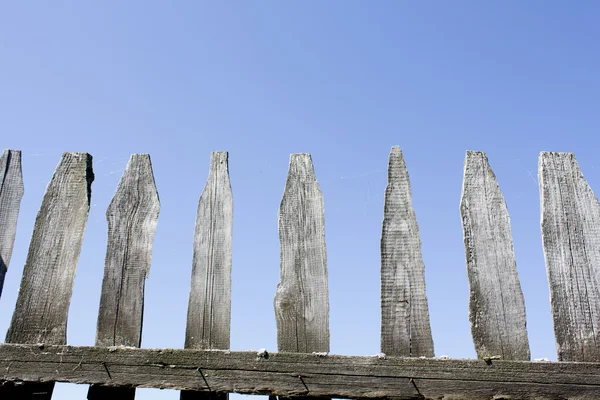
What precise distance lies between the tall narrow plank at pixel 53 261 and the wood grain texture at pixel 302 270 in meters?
1.06

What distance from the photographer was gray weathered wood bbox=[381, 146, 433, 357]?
7.68ft

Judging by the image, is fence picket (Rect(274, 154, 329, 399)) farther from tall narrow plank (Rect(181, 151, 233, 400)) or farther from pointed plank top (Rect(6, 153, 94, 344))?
pointed plank top (Rect(6, 153, 94, 344))

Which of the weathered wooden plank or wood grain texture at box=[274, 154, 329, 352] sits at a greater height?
wood grain texture at box=[274, 154, 329, 352]

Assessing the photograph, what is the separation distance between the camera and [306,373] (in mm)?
2309

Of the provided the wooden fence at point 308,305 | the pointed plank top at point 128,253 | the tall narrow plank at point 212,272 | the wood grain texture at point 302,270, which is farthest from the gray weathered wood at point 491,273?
the pointed plank top at point 128,253

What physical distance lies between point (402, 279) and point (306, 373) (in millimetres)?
601

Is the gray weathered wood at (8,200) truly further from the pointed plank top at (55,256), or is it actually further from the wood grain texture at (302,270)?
the wood grain texture at (302,270)

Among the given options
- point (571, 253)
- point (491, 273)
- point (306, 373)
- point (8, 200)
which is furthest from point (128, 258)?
point (571, 253)

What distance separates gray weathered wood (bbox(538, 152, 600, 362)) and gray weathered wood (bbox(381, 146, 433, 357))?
1.90 ft

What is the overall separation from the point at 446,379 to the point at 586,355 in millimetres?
619

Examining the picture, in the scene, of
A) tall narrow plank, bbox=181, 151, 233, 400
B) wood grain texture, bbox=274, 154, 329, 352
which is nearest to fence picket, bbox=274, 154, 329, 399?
wood grain texture, bbox=274, 154, 329, 352

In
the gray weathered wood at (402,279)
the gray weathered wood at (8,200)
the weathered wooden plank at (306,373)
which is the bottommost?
the weathered wooden plank at (306,373)

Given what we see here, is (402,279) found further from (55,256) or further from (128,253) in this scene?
(55,256)

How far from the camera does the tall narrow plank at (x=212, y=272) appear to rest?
2.48 meters
